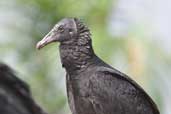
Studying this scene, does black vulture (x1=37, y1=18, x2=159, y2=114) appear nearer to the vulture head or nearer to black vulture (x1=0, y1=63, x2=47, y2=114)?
the vulture head

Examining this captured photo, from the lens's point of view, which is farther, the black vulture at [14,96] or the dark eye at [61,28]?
the black vulture at [14,96]

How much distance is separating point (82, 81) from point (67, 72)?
0.16 metres

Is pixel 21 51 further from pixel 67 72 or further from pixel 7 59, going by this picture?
pixel 67 72

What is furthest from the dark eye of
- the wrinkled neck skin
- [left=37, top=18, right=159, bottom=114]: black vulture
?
the wrinkled neck skin

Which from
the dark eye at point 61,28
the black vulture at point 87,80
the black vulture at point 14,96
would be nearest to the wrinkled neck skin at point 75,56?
the black vulture at point 87,80

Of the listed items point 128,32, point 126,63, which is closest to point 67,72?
point 126,63

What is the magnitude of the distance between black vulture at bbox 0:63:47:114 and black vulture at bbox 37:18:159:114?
1342 mm

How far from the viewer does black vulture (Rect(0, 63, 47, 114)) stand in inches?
283

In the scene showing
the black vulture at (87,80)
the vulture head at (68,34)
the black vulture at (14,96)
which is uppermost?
the vulture head at (68,34)

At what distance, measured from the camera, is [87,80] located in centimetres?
586

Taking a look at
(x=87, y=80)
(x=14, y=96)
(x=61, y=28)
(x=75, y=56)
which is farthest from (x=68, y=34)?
(x=14, y=96)

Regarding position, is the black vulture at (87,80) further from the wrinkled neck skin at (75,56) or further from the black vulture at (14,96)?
the black vulture at (14,96)

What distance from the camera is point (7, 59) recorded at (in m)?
14.0

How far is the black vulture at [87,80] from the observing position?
19.1 ft
